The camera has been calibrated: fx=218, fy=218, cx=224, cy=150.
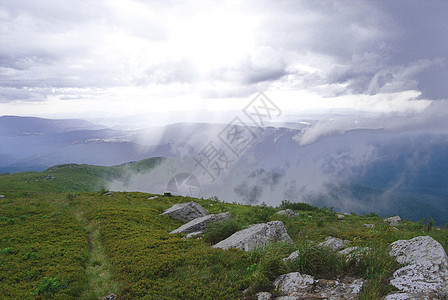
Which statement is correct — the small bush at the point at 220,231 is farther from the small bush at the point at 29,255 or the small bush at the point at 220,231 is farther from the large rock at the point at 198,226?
the small bush at the point at 29,255

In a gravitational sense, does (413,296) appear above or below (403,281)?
above

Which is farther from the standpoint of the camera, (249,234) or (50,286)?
(249,234)

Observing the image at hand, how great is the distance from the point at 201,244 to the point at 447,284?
10756mm

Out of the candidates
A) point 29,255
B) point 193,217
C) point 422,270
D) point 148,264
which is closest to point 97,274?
point 148,264

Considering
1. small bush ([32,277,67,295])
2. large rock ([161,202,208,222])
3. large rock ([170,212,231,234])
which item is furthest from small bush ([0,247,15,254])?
A: large rock ([161,202,208,222])

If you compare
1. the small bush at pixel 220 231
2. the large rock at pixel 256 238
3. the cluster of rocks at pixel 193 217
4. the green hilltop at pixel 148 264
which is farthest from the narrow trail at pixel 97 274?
the small bush at pixel 220 231

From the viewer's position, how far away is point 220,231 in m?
15.4

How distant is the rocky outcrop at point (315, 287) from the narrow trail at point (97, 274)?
6.88m

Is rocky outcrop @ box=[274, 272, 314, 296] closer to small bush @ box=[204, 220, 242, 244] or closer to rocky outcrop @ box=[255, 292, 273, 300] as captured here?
rocky outcrop @ box=[255, 292, 273, 300]

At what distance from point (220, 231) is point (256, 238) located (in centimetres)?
341

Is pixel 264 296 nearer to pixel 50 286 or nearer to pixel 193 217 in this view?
pixel 50 286

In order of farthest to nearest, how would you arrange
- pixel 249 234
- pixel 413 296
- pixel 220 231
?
pixel 220 231 → pixel 249 234 → pixel 413 296

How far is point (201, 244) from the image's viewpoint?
13391mm

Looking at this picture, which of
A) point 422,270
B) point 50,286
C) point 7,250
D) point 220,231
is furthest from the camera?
point 220,231
